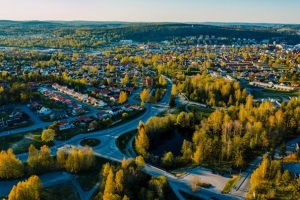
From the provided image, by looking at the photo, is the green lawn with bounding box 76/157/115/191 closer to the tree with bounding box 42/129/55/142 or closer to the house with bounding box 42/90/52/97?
the tree with bounding box 42/129/55/142

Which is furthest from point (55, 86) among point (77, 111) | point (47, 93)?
point (77, 111)

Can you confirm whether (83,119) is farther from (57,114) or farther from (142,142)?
(142,142)

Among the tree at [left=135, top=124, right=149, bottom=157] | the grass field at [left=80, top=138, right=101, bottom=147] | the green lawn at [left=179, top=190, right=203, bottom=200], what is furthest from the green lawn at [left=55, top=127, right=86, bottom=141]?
the green lawn at [left=179, top=190, right=203, bottom=200]

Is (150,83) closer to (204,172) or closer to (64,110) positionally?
(64,110)

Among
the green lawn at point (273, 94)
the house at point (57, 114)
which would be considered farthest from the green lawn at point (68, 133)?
the green lawn at point (273, 94)

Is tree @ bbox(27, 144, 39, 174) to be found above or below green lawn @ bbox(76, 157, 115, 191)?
above
